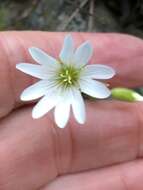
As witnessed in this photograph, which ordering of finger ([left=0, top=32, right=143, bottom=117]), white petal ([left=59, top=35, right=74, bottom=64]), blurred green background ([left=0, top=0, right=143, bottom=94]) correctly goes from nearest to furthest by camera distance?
white petal ([left=59, top=35, right=74, bottom=64]) → finger ([left=0, top=32, right=143, bottom=117]) → blurred green background ([left=0, top=0, right=143, bottom=94])

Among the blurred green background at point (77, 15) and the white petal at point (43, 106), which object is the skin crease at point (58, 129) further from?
the blurred green background at point (77, 15)

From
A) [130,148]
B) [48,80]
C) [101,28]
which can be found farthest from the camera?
[101,28]

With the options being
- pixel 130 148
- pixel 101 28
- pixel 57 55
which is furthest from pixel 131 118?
pixel 101 28

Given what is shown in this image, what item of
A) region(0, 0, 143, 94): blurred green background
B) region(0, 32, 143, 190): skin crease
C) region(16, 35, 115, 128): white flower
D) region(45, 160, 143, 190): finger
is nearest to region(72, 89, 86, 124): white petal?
region(16, 35, 115, 128): white flower

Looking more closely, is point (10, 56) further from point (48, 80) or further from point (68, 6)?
point (68, 6)

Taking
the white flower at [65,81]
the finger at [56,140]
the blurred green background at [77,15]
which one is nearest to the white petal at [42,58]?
the white flower at [65,81]

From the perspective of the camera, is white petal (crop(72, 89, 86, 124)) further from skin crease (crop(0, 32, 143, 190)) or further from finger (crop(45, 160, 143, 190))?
finger (crop(45, 160, 143, 190))

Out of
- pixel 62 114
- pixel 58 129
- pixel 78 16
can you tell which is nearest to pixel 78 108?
pixel 62 114
